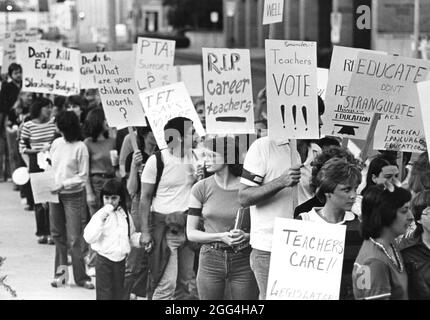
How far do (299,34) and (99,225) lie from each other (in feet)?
177

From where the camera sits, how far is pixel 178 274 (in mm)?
9469

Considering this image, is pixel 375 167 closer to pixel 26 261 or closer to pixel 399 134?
pixel 399 134

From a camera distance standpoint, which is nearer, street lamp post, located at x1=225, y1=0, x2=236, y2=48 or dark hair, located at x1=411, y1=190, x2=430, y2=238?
dark hair, located at x1=411, y1=190, x2=430, y2=238

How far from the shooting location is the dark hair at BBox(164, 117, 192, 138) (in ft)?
30.7

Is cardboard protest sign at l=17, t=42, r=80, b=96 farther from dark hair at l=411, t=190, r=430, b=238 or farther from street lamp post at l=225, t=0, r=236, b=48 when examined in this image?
street lamp post at l=225, t=0, r=236, b=48

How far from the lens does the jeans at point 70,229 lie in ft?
36.8

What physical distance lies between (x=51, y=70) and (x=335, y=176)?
891 cm

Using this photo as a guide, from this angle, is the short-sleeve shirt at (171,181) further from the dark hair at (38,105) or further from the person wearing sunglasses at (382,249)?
the dark hair at (38,105)

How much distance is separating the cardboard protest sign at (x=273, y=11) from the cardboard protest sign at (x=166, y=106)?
1035 millimetres

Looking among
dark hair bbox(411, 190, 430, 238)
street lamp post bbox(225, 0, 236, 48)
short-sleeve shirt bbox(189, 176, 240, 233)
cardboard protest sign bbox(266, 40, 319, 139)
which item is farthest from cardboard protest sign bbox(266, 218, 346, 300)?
street lamp post bbox(225, 0, 236, 48)

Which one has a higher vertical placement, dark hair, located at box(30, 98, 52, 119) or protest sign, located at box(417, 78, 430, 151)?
protest sign, located at box(417, 78, 430, 151)

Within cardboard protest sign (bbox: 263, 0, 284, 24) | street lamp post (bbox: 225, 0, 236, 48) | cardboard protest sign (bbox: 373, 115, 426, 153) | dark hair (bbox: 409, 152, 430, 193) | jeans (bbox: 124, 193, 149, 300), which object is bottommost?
street lamp post (bbox: 225, 0, 236, 48)

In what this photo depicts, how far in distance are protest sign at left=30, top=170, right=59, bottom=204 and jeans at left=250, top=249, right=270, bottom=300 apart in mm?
3992
